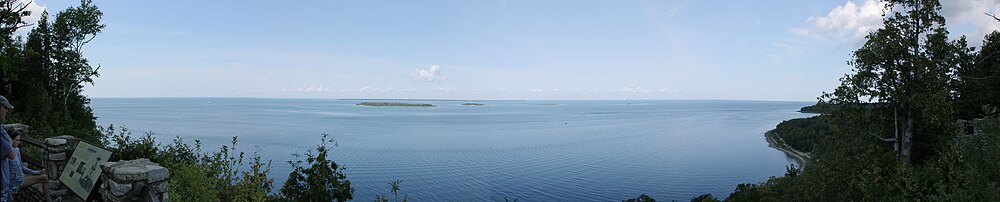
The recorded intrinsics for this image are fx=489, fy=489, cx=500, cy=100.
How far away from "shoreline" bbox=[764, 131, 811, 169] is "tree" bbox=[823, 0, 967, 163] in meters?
42.3

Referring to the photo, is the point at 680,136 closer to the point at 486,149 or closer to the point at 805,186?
the point at 486,149

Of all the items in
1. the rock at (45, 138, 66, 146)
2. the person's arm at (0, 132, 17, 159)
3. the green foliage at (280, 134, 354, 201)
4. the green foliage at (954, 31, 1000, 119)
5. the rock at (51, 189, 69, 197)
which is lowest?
the green foliage at (280, 134, 354, 201)

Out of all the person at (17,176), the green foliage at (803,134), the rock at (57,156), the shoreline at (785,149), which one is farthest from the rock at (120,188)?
the green foliage at (803,134)

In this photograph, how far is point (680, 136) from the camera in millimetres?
88125

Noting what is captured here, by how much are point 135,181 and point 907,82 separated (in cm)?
2411

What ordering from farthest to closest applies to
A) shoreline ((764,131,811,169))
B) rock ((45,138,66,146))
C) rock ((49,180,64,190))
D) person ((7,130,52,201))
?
1. shoreline ((764,131,811,169))
2. rock ((49,180,64,190))
3. rock ((45,138,66,146))
4. person ((7,130,52,201))

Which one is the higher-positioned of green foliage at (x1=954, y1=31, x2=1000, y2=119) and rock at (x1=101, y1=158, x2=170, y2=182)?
green foliage at (x1=954, y1=31, x2=1000, y2=119)

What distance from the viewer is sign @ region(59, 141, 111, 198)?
697cm

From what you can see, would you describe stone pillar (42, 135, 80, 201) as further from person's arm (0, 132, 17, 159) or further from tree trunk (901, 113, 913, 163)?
tree trunk (901, 113, 913, 163)

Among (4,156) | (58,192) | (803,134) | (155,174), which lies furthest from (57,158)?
(803,134)

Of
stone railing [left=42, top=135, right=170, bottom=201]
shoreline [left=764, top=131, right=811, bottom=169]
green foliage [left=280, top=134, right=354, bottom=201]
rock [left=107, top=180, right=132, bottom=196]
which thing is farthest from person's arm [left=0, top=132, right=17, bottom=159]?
shoreline [left=764, top=131, right=811, bottom=169]

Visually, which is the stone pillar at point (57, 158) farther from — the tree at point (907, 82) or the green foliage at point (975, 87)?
the green foliage at point (975, 87)

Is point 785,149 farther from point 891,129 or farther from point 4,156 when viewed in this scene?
point 4,156

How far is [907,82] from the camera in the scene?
1892 cm
